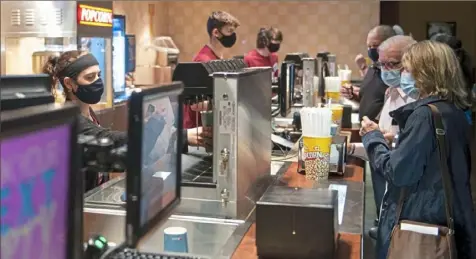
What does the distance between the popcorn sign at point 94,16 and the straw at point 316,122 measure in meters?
3.93

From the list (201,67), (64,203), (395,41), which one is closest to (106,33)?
(395,41)

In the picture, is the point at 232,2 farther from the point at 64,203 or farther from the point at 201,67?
the point at 64,203

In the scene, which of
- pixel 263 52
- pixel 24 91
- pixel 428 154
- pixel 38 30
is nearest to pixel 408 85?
pixel 428 154

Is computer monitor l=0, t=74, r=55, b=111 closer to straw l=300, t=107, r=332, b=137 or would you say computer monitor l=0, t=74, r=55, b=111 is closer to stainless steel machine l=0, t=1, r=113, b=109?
straw l=300, t=107, r=332, b=137

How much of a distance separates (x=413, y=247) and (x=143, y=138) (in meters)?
1.62

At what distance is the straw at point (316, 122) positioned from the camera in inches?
97.9

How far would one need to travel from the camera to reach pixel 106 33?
647 cm

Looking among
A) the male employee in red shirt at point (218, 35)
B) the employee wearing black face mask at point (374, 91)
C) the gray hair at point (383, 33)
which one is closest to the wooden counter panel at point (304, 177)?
the male employee in red shirt at point (218, 35)

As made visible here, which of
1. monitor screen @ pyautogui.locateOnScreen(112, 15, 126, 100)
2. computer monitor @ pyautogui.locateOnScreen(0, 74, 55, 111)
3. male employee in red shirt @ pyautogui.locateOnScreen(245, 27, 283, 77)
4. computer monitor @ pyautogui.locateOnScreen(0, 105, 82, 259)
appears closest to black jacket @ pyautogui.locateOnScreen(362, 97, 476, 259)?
computer monitor @ pyautogui.locateOnScreen(0, 74, 55, 111)

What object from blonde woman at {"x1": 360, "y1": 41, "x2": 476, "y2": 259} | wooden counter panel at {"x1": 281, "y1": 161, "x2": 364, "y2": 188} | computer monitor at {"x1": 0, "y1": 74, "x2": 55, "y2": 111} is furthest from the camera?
wooden counter panel at {"x1": 281, "y1": 161, "x2": 364, "y2": 188}

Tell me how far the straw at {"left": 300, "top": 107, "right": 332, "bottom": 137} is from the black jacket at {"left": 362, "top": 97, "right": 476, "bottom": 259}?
0.84 ft

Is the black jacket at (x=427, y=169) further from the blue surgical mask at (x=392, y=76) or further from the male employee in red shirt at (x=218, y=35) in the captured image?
the male employee in red shirt at (x=218, y=35)

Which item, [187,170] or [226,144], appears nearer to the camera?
[226,144]

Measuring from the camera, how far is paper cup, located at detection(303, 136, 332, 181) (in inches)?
99.9
